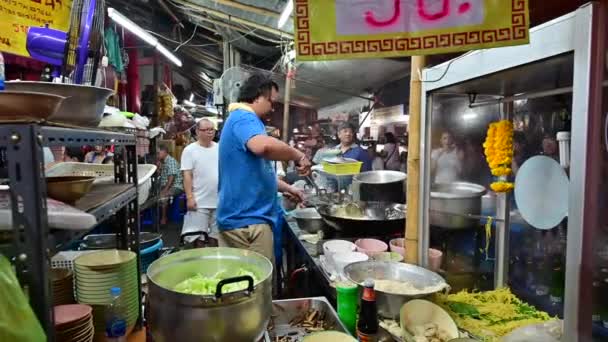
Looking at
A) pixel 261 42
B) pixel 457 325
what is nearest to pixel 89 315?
pixel 457 325

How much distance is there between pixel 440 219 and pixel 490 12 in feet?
4.58

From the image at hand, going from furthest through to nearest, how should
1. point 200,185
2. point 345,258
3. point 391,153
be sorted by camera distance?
point 391,153 < point 200,185 < point 345,258

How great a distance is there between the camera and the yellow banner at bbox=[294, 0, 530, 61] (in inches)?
58.7

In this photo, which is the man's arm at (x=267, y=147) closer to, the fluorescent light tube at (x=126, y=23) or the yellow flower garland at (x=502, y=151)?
the yellow flower garland at (x=502, y=151)

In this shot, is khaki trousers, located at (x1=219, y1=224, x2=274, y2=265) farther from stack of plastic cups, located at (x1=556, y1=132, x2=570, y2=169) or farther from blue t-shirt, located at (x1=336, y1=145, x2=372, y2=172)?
blue t-shirt, located at (x1=336, y1=145, x2=372, y2=172)

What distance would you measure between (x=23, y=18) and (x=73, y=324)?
3553 mm

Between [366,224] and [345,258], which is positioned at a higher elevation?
[366,224]

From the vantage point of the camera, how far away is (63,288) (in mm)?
1365

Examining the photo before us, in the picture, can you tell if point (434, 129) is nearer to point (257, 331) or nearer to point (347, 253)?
point (347, 253)

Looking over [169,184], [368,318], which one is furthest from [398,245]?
[169,184]

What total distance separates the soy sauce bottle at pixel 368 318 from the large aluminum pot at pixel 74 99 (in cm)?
128

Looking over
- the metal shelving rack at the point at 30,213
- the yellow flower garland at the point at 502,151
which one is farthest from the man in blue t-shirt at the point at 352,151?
the metal shelving rack at the point at 30,213

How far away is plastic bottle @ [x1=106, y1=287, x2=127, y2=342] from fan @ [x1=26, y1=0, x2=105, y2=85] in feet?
2.79

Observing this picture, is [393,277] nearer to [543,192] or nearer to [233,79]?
[543,192]
